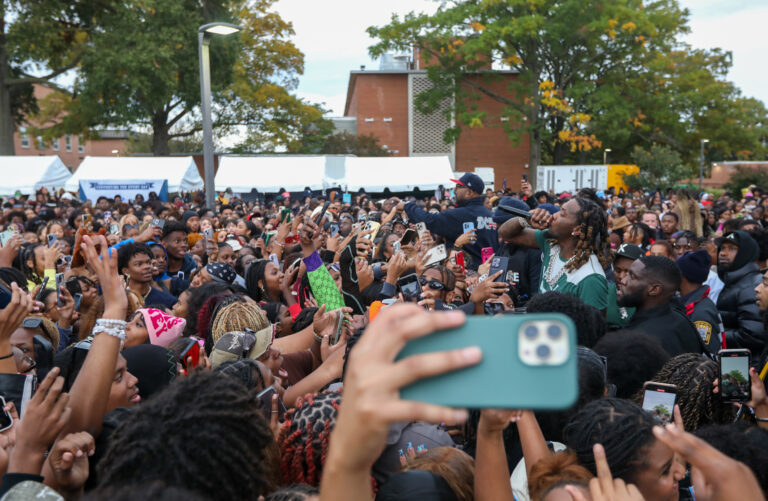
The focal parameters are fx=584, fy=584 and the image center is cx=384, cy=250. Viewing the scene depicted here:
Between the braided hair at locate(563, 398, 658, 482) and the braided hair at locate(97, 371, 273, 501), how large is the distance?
111 centimetres

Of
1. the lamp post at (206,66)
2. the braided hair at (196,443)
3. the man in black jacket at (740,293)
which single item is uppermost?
the lamp post at (206,66)

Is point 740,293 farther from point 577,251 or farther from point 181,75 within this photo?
point 181,75

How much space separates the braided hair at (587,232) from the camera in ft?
14.4

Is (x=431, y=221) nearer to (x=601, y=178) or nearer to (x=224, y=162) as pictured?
(x=224, y=162)

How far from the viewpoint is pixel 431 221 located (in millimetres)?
7562

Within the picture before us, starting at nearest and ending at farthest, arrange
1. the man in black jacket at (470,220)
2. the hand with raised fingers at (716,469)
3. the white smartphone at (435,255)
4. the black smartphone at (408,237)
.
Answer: the hand with raised fingers at (716,469) → the white smartphone at (435,255) → the black smartphone at (408,237) → the man in black jacket at (470,220)

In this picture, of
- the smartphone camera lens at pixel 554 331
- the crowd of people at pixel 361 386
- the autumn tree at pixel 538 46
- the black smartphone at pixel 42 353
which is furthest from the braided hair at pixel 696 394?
the autumn tree at pixel 538 46

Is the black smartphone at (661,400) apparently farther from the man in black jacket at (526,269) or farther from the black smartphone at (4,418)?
the man in black jacket at (526,269)

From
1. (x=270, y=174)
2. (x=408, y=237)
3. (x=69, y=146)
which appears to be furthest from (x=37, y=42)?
(x=69, y=146)

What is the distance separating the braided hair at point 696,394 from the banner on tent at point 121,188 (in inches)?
901

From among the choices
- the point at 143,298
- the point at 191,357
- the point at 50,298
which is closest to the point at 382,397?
the point at 191,357

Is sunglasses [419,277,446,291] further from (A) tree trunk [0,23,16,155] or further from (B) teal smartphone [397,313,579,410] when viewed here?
(A) tree trunk [0,23,16,155]

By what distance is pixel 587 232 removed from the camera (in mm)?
4375

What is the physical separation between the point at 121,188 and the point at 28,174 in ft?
12.6
